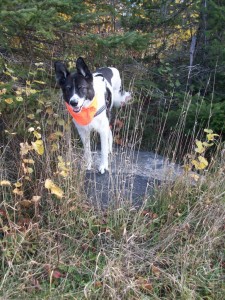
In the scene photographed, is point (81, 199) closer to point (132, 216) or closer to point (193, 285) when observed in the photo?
point (132, 216)

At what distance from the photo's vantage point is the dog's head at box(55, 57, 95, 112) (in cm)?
341

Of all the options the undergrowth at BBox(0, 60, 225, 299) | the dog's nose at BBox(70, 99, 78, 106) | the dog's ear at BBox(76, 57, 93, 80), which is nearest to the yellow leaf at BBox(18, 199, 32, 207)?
the undergrowth at BBox(0, 60, 225, 299)

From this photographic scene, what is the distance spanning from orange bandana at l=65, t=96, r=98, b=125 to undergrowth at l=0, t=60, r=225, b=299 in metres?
0.17

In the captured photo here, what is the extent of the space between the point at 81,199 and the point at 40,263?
0.77 meters

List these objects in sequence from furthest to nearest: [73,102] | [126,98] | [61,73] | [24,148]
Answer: [126,98], [61,73], [73,102], [24,148]

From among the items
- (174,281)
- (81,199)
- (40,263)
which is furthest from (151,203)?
(40,263)

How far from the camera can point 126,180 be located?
3615 millimetres

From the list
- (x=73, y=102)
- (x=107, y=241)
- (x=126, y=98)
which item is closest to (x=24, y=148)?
(x=73, y=102)

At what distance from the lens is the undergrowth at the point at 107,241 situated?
8.18ft

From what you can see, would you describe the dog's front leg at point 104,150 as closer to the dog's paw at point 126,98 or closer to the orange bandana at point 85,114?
the orange bandana at point 85,114

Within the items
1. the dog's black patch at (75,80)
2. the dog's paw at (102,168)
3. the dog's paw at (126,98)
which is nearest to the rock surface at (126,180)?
the dog's paw at (102,168)

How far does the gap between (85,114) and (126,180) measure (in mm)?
831

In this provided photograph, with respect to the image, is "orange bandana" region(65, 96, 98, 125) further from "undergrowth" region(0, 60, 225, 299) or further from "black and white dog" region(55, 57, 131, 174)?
"undergrowth" region(0, 60, 225, 299)

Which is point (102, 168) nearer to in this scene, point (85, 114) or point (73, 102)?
point (85, 114)
